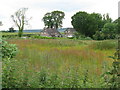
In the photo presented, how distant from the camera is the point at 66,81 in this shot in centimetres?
414

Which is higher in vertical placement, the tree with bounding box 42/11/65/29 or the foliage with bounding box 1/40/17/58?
the tree with bounding box 42/11/65/29

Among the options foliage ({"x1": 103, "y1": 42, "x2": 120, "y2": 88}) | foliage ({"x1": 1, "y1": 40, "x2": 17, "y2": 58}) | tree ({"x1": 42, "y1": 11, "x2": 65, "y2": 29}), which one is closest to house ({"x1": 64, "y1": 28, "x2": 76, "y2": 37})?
tree ({"x1": 42, "y1": 11, "x2": 65, "y2": 29})

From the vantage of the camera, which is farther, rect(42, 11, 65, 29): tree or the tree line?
rect(42, 11, 65, 29): tree

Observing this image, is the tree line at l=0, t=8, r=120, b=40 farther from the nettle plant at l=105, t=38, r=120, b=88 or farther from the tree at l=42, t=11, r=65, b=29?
the nettle plant at l=105, t=38, r=120, b=88

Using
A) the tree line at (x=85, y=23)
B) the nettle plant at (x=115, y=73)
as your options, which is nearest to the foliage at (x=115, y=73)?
the nettle plant at (x=115, y=73)

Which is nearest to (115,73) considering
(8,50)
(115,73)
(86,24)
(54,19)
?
(115,73)

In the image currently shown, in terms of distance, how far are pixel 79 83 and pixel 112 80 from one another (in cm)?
73

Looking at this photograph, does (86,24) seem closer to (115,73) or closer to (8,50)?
(8,50)

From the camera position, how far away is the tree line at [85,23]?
51.8m

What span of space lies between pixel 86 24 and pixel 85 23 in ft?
2.25

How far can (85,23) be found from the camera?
61094 mm

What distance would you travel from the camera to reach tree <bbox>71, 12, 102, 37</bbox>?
196ft

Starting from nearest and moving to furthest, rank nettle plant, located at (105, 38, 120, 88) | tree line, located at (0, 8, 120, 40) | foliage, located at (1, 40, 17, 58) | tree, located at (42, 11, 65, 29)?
nettle plant, located at (105, 38, 120, 88), foliage, located at (1, 40, 17, 58), tree line, located at (0, 8, 120, 40), tree, located at (42, 11, 65, 29)

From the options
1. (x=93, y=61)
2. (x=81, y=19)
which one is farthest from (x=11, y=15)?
(x=93, y=61)
